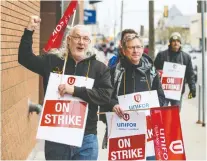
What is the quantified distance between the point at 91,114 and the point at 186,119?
25.2 feet

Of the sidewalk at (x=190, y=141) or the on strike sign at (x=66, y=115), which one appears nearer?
the on strike sign at (x=66, y=115)

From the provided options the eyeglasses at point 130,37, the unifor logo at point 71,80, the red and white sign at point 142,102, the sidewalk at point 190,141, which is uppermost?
the eyeglasses at point 130,37

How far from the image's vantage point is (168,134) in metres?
4.58

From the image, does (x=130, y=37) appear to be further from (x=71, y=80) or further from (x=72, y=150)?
(x=72, y=150)

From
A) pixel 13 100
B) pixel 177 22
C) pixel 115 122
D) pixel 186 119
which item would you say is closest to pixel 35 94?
pixel 13 100

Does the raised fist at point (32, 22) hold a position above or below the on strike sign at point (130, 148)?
above

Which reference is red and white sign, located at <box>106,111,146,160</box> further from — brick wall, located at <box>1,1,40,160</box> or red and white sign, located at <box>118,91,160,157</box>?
brick wall, located at <box>1,1,40,160</box>

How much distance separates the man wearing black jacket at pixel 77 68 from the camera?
3.97 metres

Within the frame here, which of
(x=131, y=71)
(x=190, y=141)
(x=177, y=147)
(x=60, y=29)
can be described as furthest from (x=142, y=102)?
(x=190, y=141)

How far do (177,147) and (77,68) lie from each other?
51.7 inches

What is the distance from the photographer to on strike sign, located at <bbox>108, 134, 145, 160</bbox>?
15.2 feet

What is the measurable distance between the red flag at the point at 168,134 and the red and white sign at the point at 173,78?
3.74 m

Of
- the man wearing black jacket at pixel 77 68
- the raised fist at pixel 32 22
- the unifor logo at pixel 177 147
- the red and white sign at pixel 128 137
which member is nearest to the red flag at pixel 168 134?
the unifor logo at pixel 177 147

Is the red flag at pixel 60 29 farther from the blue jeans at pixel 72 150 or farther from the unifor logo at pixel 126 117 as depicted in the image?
the blue jeans at pixel 72 150
